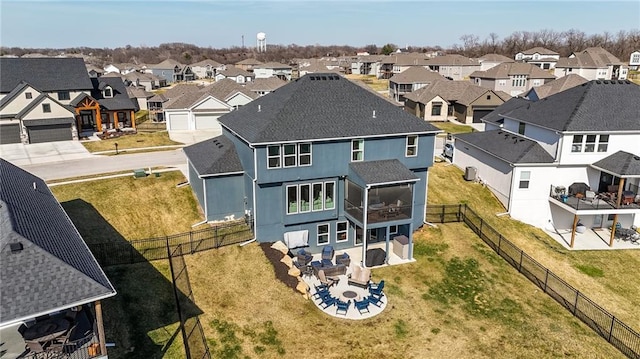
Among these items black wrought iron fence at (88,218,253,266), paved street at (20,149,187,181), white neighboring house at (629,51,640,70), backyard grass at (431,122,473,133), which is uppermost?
white neighboring house at (629,51,640,70)

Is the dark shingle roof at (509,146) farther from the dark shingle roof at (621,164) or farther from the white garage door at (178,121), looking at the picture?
the white garage door at (178,121)

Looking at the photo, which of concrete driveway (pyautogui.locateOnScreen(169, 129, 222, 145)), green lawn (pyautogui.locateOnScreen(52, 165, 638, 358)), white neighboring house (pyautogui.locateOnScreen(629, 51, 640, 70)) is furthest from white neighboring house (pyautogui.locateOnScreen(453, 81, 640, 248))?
white neighboring house (pyautogui.locateOnScreen(629, 51, 640, 70))

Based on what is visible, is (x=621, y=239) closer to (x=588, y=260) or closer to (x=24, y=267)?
(x=588, y=260)

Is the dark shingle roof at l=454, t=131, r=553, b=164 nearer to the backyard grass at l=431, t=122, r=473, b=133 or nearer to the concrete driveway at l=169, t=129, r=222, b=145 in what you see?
the backyard grass at l=431, t=122, r=473, b=133

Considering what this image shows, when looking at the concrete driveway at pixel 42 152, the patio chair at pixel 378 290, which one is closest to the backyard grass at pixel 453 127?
the patio chair at pixel 378 290

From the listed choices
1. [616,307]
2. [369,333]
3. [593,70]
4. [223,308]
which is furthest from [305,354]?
[593,70]

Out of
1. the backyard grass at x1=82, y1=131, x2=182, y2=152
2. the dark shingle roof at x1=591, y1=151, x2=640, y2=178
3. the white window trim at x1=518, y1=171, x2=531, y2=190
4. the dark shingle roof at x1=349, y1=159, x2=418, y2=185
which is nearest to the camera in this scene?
the dark shingle roof at x1=349, y1=159, x2=418, y2=185
